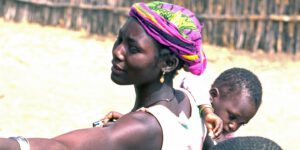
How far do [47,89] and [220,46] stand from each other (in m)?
4.81

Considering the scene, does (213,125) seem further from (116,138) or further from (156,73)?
(116,138)

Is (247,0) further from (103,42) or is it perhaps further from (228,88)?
(228,88)

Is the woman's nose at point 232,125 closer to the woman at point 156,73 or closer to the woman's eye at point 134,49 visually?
the woman at point 156,73

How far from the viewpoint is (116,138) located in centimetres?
229

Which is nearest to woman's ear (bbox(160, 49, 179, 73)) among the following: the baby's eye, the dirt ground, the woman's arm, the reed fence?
the baby's eye

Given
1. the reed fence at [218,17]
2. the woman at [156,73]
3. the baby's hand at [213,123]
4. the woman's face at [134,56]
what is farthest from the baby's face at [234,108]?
the reed fence at [218,17]

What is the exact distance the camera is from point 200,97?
3.11 meters

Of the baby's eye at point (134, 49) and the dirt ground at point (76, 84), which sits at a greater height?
the baby's eye at point (134, 49)

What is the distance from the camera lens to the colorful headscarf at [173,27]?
8.41 feet

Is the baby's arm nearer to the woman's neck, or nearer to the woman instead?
the woman

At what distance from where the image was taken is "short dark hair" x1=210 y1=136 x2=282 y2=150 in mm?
1942

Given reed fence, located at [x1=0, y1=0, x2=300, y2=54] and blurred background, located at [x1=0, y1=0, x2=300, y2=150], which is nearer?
blurred background, located at [x1=0, y1=0, x2=300, y2=150]

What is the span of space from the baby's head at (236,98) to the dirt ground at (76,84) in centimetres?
309

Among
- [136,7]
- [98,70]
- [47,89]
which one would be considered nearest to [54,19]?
[98,70]
